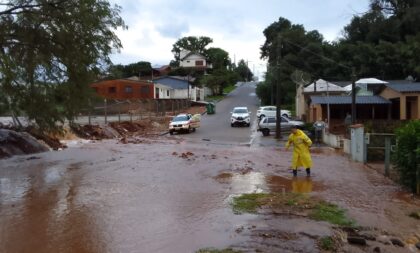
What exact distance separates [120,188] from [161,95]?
220 feet

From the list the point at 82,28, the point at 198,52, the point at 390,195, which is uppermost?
the point at 198,52

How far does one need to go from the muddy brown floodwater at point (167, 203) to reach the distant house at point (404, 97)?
17.7 metres

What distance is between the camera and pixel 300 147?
15602 mm

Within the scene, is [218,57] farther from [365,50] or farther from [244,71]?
[365,50]

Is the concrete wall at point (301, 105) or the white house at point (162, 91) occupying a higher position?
the white house at point (162, 91)

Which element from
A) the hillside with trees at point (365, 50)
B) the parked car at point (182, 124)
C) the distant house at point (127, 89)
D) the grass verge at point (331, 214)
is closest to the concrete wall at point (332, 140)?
the parked car at point (182, 124)

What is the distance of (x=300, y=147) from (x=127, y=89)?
192 feet

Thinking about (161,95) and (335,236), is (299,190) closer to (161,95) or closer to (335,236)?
(335,236)

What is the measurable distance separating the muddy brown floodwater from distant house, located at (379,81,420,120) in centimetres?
1771

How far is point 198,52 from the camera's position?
118812 millimetres

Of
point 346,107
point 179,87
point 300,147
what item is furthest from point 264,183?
point 179,87

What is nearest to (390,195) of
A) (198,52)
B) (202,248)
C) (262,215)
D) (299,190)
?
(299,190)

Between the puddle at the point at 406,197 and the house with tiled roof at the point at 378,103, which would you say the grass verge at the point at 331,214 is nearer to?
the puddle at the point at 406,197

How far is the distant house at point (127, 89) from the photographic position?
70.5 metres
